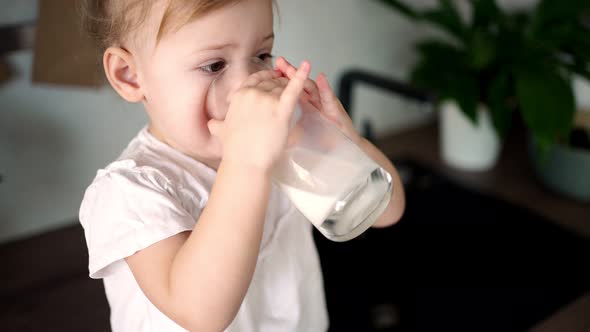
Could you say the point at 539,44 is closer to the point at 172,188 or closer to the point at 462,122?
the point at 462,122

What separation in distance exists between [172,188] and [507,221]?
2.57ft

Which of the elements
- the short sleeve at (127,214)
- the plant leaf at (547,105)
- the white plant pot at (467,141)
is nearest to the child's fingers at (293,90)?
the short sleeve at (127,214)

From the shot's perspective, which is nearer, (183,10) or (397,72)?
(183,10)

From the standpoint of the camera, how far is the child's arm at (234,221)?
0.36 m

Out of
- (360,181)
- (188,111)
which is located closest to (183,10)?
(188,111)

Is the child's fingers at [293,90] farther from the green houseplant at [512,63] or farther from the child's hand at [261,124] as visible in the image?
the green houseplant at [512,63]

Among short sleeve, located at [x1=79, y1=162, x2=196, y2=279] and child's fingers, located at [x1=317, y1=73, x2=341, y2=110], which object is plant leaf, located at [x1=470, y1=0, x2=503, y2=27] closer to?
child's fingers, located at [x1=317, y1=73, x2=341, y2=110]

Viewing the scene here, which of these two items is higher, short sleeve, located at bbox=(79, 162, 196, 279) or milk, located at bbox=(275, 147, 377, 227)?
milk, located at bbox=(275, 147, 377, 227)

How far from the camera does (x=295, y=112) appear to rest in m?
0.40

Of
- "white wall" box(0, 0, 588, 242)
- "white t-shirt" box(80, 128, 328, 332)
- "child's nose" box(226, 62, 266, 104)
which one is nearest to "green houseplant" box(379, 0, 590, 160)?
"white wall" box(0, 0, 588, 242)

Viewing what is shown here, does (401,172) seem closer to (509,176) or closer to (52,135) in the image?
(509,176)

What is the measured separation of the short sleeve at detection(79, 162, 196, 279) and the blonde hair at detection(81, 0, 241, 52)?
12cm

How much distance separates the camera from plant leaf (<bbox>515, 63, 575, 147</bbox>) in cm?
85

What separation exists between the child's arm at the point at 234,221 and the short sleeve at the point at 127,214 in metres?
0.03
